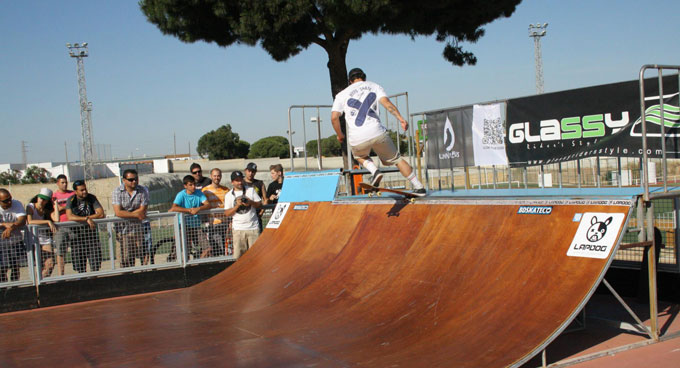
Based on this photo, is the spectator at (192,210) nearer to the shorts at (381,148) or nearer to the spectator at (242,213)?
the spectator at (242,213)

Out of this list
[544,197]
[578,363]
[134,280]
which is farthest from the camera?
[134,280]

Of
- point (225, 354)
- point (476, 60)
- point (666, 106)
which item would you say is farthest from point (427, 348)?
point (476, 60)

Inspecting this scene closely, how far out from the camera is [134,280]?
8742 mm

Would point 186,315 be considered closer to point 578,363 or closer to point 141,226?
point 141,226

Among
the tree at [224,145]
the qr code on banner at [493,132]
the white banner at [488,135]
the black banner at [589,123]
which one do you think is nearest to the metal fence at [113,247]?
the white banner at [488,135]

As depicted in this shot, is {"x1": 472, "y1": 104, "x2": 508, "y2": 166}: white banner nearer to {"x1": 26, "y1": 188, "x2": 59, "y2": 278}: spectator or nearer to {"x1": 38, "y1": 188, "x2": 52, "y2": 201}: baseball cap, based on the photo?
{"x1": 26, "y1": 188, "x2": 59, "y2": 278}: spectator

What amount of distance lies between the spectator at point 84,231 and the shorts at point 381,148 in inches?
174

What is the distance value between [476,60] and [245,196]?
1061 centimetres

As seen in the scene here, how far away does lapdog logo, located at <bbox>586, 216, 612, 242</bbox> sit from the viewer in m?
4.25

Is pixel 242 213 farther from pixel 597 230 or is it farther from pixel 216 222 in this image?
pixel 597 230

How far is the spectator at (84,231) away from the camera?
8.30 metres

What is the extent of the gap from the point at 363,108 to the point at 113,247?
473 centimetres

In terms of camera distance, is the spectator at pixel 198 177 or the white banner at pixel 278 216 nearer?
the white banner at pixel 278 216

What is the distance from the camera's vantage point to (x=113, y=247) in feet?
28.1
